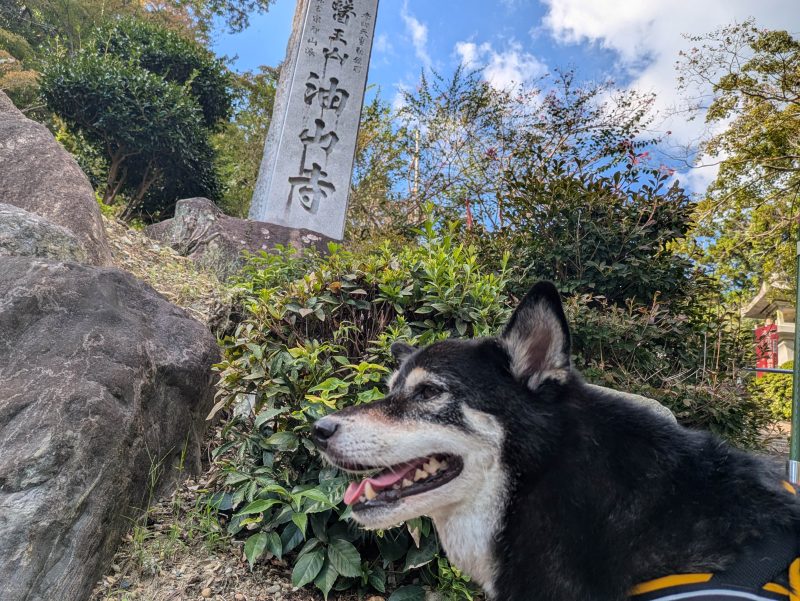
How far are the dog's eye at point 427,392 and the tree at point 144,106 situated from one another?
12.9 meters

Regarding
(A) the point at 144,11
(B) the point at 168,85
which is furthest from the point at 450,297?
(A) the point at 144,11

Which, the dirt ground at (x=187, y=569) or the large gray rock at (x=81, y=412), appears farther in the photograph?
the dirt ground at (x=187, y=569)

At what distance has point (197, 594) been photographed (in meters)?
3.16

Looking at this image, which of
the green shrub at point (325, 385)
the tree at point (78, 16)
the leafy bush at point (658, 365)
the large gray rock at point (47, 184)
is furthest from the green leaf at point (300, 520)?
the tree at point (78, 16)

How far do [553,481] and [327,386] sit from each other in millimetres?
1630

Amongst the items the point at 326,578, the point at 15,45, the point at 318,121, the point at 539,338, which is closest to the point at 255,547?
the point at 326,578

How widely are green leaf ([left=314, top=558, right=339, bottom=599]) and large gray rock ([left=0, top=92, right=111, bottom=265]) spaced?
4.65 meters

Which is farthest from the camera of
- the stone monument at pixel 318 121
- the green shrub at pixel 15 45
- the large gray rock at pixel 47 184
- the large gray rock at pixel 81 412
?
the green shrub at pixel 15 45

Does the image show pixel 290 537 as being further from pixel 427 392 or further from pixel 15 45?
pixel 15 45

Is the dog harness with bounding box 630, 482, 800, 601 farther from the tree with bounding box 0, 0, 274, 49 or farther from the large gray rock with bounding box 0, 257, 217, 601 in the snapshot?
the tree with bounding box 0, 0, 274, 49

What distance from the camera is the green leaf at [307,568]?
121 inches

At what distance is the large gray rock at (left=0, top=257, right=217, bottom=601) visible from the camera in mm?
2803

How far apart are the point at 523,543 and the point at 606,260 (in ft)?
15.4

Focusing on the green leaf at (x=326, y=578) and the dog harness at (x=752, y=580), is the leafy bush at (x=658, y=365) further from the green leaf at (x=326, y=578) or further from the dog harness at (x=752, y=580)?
the dog harness at (x=752, y=580)
